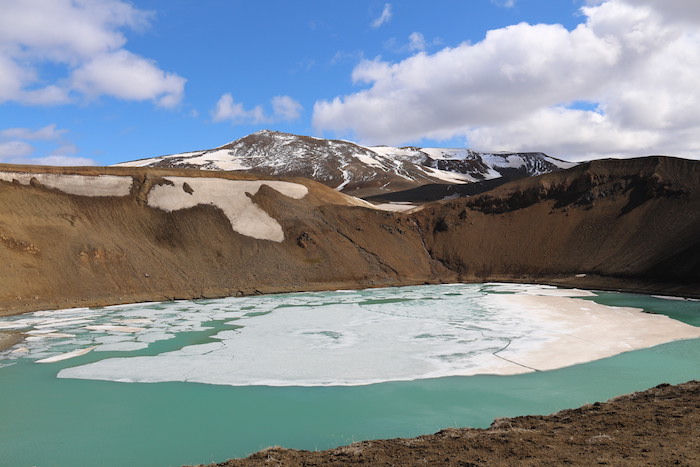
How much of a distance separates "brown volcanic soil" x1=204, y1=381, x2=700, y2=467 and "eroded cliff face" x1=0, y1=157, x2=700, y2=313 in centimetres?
2668

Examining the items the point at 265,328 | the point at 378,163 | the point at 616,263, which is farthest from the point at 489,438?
the point at 378,163

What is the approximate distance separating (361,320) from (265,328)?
4.70 meters

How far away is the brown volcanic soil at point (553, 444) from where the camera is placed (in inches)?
282

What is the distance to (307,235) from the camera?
4269cm

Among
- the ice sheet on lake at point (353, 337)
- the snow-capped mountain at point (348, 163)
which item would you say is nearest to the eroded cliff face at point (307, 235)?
the ice sheet on lake at point (353, 337)

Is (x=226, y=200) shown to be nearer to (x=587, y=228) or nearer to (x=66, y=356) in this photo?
(x=66, y=356)

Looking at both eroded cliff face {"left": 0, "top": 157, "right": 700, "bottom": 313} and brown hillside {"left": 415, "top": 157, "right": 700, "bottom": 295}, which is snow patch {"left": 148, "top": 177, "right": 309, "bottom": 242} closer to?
eroded cliff face {"left": 0, "top": 157, "right": 700, "bottom": 313}

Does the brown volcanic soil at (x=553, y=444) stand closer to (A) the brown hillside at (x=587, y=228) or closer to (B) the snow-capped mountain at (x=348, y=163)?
(A) the brown hillside at (x=587, y=228)

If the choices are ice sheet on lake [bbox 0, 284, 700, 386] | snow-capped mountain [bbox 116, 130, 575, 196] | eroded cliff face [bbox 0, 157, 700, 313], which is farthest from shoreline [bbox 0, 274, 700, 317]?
snow-capped mountain [bbox 116, 130, 575, 196]

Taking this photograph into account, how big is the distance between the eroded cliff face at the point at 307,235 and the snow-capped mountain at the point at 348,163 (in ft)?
212

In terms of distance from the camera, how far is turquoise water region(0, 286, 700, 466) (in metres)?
9.59

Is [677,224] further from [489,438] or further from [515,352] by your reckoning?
[489,438]

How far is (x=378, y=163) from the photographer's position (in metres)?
148

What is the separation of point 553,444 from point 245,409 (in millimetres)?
6843
